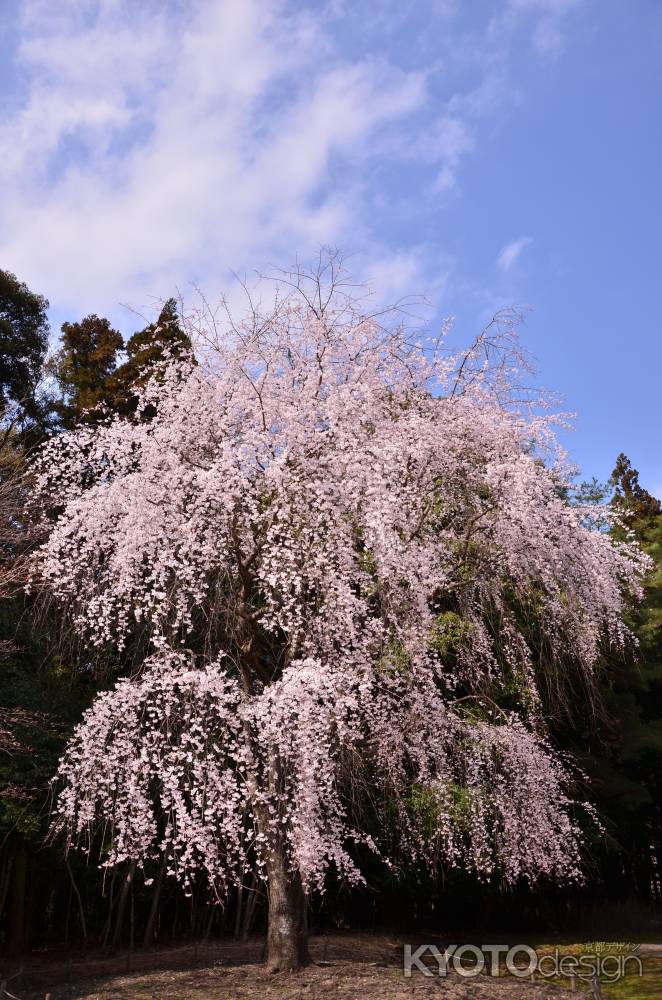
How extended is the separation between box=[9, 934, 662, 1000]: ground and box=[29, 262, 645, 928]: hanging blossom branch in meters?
1.03

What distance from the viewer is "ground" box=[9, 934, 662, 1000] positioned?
785 cm

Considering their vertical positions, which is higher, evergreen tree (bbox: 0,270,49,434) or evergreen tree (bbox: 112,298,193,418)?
evergreen tree (bbox: 0,270,49,434)

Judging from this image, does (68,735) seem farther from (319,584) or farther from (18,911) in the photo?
(319,584)

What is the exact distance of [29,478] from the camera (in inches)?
487

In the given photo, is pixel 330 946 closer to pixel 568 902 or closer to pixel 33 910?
pixel 33 910

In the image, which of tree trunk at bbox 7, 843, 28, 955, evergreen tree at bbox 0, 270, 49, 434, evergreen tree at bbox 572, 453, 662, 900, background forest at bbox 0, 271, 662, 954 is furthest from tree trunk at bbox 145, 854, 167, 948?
evergreen tree at bbox 0, 270, 49, 434

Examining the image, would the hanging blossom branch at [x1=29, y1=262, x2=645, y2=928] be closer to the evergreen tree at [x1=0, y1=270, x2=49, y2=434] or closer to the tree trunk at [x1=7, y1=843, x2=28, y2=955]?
the tree trunk at [x1=7, y1=843, x2=28, y2=955]

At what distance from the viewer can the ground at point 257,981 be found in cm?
785

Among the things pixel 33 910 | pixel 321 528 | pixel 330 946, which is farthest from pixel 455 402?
pixel 33 910

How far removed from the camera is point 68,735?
31.9 feet

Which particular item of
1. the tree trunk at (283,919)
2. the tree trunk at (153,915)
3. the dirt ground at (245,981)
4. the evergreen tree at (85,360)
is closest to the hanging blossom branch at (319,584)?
the tree trunk at (283,919)

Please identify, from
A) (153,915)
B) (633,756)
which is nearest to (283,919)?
(153,915)

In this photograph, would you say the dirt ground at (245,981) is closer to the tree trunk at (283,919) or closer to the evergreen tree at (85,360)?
the tree trunk at (283,919)

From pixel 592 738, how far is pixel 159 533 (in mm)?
10830
